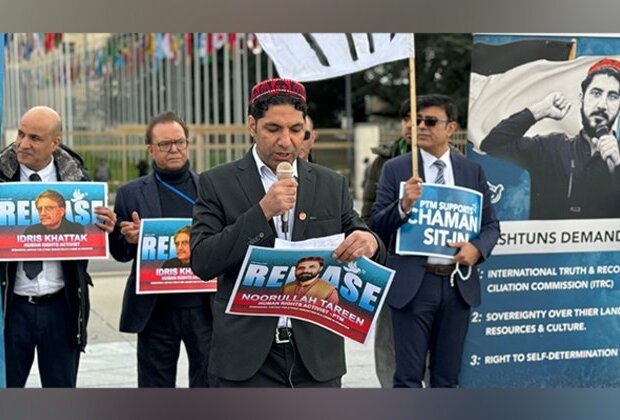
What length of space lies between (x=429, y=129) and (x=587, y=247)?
1320 mm

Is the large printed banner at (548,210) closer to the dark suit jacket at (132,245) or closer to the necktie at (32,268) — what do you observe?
the dark suit jacket at (132,245)

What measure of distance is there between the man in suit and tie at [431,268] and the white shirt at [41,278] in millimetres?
1770

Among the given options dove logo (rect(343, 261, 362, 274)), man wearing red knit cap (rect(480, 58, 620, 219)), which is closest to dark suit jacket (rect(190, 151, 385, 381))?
dove logo (rect(343, 261, 362, 274))

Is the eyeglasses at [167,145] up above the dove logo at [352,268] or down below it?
above

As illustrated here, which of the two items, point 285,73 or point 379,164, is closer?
point 285,73

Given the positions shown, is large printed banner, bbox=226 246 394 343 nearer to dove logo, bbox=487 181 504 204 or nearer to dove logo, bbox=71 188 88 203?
dove logo, bbox=71 188 88 203

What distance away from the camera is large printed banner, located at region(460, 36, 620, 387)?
18.8 feet

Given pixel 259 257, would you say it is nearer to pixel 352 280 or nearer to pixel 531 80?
pixel 352 280

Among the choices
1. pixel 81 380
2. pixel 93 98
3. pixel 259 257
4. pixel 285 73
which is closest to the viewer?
pixel 259 257

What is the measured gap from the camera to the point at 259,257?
359 cm

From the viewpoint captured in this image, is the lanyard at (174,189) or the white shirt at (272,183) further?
the lanyard at (174,189)

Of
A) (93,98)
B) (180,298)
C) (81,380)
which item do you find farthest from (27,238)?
(93,98)

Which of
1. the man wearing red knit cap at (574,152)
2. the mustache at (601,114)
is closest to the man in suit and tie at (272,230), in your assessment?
the man wearing red knit cap at (574,152)

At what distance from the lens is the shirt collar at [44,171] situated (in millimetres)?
5047
